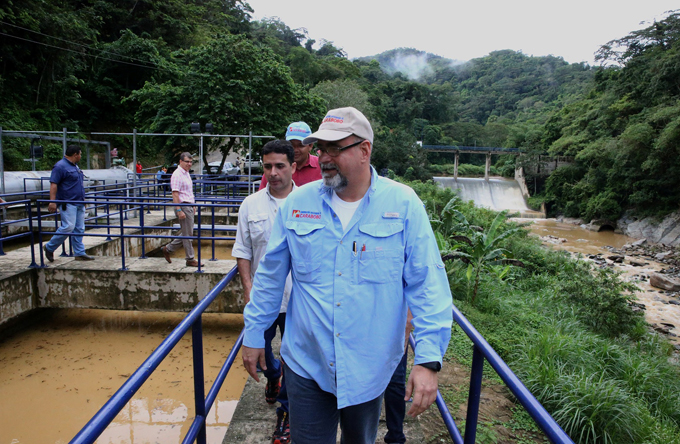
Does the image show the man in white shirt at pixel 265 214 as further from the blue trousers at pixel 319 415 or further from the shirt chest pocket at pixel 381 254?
the shirt chest pocket at pixel 381 254

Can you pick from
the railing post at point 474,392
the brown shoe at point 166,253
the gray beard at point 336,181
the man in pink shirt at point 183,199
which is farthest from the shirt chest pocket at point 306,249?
the brown shoe at point 166,253

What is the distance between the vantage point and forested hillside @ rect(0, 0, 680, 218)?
17781mm

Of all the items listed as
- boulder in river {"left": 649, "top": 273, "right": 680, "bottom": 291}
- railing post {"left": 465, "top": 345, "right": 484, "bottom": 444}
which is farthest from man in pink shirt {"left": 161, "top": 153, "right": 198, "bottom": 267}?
boulder in river {"left": 649, "top": 273, "right": 680, "bottom": 291}

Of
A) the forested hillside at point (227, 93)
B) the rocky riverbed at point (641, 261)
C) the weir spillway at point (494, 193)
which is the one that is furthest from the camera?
the weir spillway at point (494, 193)

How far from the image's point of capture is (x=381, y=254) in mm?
1501

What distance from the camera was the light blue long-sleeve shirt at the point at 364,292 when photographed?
147cm

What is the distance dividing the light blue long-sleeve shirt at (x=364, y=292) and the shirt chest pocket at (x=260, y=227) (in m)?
1.06

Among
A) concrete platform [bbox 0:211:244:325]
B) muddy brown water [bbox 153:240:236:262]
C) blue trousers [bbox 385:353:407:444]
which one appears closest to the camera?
blue trousers [bbox 385:353:407:444]

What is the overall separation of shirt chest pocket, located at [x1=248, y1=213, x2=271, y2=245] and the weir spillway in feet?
106

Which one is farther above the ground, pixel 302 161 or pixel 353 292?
pixel 302 161

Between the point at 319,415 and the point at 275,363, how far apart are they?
4.32 feet

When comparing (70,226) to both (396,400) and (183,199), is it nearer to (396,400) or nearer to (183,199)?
(183,199)

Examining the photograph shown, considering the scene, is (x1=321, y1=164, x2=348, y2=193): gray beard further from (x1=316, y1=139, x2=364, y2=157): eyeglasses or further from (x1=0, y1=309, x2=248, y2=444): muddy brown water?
(x1=0, y1=309, x2=248, y2=444): muddy brown water

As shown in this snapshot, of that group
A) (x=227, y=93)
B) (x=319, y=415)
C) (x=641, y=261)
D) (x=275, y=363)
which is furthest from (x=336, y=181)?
(x=641, y=261)
